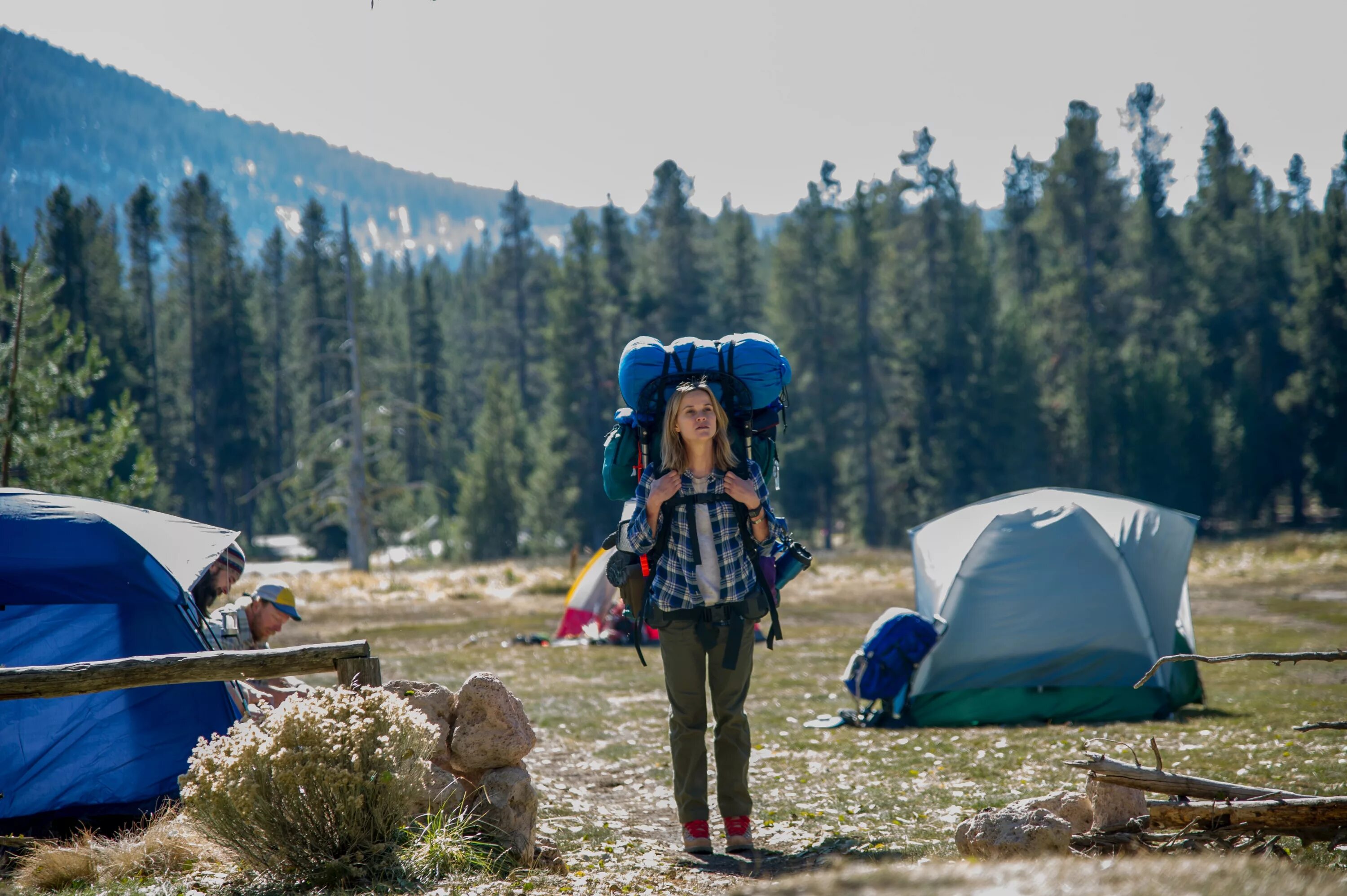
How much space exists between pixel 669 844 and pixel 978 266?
1939 inches

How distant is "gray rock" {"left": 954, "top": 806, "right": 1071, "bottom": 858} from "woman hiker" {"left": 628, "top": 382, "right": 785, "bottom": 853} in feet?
3.57

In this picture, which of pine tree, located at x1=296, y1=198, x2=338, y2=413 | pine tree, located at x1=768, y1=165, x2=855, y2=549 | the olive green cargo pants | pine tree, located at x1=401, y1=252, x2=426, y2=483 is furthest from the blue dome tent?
pine tree, located at x1=401, y1=252, x2=426, y2=483

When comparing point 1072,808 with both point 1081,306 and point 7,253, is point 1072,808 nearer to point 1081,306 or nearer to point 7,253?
Answer: point 7,253

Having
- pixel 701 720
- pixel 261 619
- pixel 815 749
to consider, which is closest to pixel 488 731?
pixel 701 720

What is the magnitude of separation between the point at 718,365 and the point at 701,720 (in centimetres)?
171

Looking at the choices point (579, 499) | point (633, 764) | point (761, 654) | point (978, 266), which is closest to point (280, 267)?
point (579, 499)

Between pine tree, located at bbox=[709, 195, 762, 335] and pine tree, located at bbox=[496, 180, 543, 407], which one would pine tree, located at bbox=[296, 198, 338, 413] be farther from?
pine tree, located at bbox=[709, 195, 762, 335]

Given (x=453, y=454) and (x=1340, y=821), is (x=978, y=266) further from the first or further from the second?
(x=1340, y=821)

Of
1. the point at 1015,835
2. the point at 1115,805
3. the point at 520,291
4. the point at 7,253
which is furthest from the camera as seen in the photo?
the point at 520,291

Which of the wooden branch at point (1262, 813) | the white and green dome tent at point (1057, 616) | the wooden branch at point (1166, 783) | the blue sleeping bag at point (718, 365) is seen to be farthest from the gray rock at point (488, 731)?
the white and green dome tent at point (1057, 616)

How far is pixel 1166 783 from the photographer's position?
3.97 metres

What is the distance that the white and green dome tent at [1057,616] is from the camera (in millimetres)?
8789

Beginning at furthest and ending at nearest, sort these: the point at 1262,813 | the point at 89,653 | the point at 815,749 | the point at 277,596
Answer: the point at 815,749 < the point at 277,596 < the point at 89,653 < the point at 1262,813

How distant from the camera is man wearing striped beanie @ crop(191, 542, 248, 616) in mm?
6746
